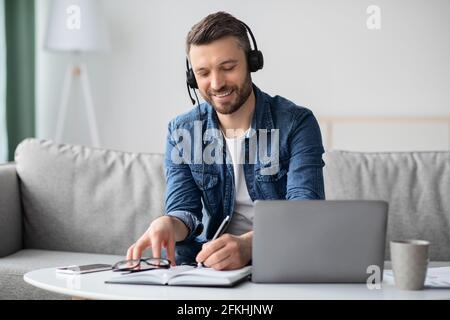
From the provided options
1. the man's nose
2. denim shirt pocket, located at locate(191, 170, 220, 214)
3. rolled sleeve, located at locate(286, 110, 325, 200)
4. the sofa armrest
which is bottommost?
the sofa armrest

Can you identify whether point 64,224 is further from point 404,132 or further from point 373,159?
point 404,132

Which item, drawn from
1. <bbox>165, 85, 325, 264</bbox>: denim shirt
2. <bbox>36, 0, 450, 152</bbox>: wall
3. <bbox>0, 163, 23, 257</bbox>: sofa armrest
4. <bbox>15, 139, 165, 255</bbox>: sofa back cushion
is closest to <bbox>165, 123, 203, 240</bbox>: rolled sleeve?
<bbox>165, 85, 325, 264</bbox>: denim shirt

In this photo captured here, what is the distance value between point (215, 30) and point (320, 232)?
2.24 ft

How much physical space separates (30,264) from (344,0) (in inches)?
93.9

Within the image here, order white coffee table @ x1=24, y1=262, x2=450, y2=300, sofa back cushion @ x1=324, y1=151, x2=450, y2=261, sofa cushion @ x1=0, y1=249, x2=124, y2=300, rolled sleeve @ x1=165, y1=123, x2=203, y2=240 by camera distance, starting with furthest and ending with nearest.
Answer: sofa back cushion @ x1=324, y1=151, x2=450, y2=261
sofa cushion @ x1=0, y1=249, x2=124, y2=300
rolled sleeve @ x1=165, y1=123, x2=203, y2=240
white coffee table @ x1=24, y1=262, x2=450, y2=300

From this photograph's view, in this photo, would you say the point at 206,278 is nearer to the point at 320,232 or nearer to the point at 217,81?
the point at 320,232

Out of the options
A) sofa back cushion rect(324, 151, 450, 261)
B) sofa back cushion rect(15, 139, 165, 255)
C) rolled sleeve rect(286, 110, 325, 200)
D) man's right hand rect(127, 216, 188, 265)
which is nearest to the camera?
man's right hand rect(127, 216, 188, 265)

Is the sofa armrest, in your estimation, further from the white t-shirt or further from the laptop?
the laptop

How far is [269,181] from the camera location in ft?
5.68

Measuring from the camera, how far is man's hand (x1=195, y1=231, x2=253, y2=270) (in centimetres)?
128

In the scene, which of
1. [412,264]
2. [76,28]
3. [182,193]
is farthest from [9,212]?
[76,28]

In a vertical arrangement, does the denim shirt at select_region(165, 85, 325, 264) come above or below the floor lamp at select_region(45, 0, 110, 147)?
below

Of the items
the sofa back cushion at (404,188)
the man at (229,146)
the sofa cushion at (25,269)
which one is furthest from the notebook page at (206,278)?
the sofa back cushion at (404,188)

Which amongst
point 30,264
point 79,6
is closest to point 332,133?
point 79,6
